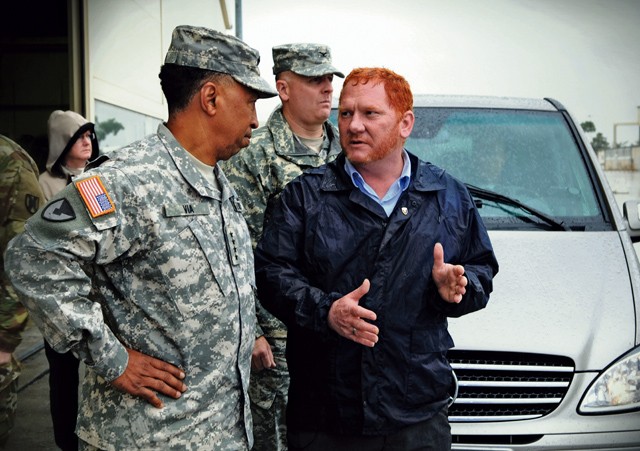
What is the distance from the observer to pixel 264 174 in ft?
10.8

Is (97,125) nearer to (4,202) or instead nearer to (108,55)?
(108,55)

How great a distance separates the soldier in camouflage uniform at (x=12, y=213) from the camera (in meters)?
3.36

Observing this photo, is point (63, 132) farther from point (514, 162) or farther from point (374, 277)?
point (374, 277)

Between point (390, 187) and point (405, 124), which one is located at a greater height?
point (405, 124)

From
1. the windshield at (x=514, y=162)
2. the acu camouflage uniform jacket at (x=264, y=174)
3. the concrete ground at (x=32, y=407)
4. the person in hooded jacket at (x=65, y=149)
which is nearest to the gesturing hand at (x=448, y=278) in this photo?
the acu camouflage uniform jacket at (x=264, y=174)

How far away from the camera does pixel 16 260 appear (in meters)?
1.94

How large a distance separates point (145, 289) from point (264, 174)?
4.28 feet

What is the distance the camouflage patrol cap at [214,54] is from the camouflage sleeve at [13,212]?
1.51 metres

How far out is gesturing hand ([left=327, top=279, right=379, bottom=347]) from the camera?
2.13 meters

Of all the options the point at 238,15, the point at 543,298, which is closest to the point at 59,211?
the point at 543,298

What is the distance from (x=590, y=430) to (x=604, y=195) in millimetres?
1385

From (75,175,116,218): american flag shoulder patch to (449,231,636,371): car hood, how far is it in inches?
66.5

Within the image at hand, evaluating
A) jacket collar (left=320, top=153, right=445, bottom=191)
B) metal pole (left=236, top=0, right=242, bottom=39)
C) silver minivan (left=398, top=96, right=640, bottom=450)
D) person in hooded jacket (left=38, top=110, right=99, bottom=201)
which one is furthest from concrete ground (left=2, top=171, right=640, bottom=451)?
metal pole (left=236, top=0, right=242, bottom=39)

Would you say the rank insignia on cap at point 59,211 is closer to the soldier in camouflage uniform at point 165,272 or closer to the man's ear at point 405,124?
the soldier in camouflage uniform at point 165,272
